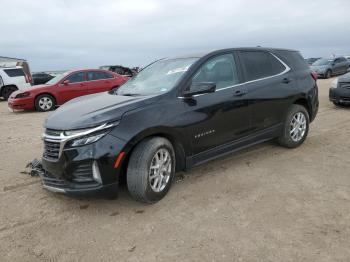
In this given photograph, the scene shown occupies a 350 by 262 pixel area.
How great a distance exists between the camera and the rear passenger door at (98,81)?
495 inches

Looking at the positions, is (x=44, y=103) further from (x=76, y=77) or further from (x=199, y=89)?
(x=199, y=89)

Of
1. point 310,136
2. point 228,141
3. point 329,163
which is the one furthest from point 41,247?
point 310,136

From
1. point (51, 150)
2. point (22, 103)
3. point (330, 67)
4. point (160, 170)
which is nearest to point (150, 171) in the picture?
point (160, 170)

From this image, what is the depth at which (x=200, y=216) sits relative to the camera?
3504 mm

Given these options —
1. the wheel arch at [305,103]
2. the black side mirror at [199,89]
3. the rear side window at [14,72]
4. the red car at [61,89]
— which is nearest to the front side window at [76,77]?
the red car at [61,89]

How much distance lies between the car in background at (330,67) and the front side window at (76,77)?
1547 centimetres

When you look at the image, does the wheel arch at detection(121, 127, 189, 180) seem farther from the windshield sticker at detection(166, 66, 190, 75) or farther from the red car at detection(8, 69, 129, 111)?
the red car at detection(8, 69, 129, 111)

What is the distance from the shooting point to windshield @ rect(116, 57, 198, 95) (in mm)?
4219

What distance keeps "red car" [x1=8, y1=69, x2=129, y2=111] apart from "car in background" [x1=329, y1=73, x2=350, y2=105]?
7.00 metres

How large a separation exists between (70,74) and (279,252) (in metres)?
11.0

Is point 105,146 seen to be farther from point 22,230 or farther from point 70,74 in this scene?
point 70,74

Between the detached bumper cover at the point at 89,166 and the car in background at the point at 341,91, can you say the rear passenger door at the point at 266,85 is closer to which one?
the detached bumper cover at the point at 89,166

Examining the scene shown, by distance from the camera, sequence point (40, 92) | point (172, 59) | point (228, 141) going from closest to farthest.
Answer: point (228, 141) < point (172, 59) < point (40, 92)

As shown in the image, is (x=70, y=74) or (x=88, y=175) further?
(x=70, y=74)
